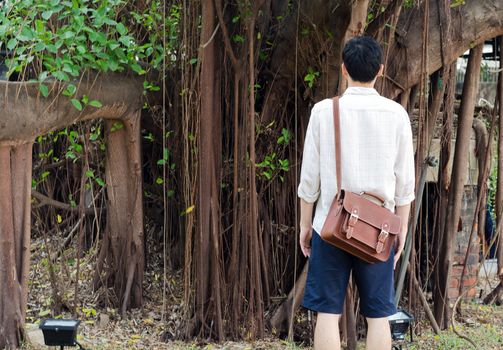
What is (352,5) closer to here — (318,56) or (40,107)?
(318,56)

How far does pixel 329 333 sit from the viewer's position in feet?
11.1

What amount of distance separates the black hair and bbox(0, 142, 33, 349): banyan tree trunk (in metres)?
2.33

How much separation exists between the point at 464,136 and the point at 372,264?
2810mm

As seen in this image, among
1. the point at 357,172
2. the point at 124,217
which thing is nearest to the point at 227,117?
the point at 124,217

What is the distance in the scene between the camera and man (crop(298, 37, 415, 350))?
3326 millimetres

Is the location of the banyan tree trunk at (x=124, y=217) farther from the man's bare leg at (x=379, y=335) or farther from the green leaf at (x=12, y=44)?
the man's bare leg at (x=379, y=335)

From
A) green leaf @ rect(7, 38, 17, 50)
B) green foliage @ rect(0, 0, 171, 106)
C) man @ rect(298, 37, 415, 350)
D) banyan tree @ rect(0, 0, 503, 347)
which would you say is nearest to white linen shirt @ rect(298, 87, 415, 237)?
man @ rect(298, 37, 415, 350)

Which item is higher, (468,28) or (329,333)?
(468,28)

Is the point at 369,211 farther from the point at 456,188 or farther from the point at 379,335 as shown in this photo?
the point at 456,188

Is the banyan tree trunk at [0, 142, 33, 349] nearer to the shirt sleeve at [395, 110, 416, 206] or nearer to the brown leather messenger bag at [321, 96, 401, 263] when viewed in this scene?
the brown leather messenger bag at [321, 96, 401, 263]

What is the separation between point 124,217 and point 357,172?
291 centimetres

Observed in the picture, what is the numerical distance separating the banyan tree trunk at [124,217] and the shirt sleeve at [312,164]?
8.44ft

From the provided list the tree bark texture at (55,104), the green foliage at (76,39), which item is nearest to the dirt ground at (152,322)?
the tree bark texture at (55,104)

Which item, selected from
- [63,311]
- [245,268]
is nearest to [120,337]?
[63,311]
